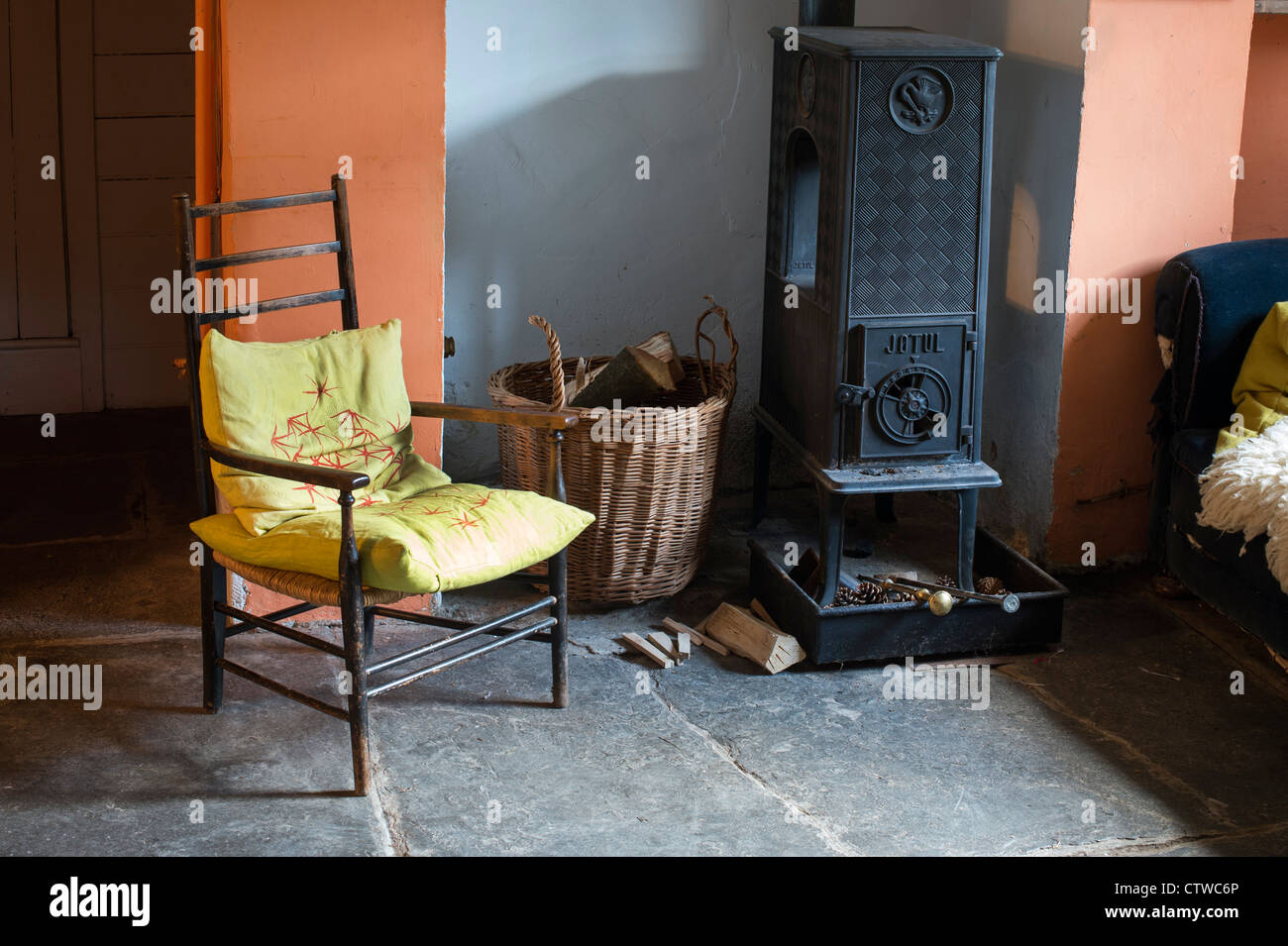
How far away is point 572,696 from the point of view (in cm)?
330

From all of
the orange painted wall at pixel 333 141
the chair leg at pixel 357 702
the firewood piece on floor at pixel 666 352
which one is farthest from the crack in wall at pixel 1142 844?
the orange painted wall at pixel 333 141

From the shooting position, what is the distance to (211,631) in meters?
3.10

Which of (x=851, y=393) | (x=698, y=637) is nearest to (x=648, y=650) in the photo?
(x=698, y=637)

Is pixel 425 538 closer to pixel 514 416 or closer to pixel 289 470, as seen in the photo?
pixel 289 470

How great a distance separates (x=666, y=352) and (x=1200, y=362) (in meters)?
1.43

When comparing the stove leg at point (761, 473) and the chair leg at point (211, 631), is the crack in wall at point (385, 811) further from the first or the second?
the stove leg at point (761, 473)

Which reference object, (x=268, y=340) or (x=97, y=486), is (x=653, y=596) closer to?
(x=268, y=340)

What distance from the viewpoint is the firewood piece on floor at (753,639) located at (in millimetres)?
3438

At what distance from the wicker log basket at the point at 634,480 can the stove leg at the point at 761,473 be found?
1.18 ft

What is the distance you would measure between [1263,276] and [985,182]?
0.85m

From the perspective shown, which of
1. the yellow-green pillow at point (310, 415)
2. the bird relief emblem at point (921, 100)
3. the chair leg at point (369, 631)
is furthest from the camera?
the chair leg at point (369, 631)

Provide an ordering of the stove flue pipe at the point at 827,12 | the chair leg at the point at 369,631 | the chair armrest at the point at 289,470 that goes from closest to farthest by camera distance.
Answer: the chair armrest at the point at 289,470 → the chair leg at the point at 369,631 → the stove flue pipe at the point at 827,12

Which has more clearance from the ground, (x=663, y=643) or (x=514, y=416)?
(x=514, y=416)
